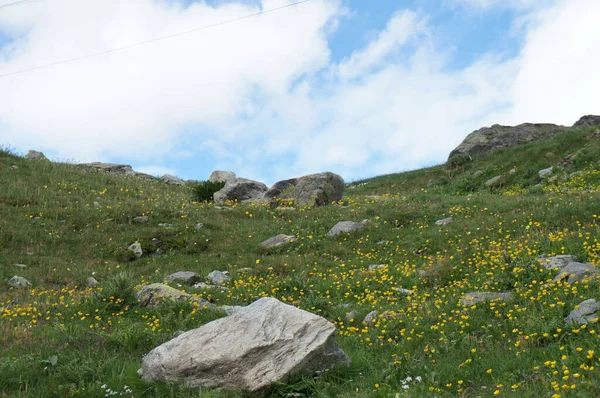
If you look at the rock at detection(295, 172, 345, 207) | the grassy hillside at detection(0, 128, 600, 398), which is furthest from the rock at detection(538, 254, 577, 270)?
the rock at detection(295, 172, 345, 207)

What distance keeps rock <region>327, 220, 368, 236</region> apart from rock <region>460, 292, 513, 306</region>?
758 cm

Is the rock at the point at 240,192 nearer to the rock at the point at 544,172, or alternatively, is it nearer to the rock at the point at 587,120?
the rock at the point at 544,172


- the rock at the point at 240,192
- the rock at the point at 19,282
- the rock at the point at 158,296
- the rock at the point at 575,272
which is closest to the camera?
the rock at the point at 575,272

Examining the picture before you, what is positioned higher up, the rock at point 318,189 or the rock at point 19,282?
the rock at point 318,189

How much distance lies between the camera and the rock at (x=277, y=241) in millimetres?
16609

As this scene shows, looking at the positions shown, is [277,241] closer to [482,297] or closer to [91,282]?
[91,282]

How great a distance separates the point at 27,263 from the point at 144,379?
1045 cm

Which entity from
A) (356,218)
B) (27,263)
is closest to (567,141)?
(356,218)

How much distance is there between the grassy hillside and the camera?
22.1 ft

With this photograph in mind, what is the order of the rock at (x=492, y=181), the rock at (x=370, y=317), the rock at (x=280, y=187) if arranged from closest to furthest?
the rock at (x=370, y=317) < the rock at (x=280, y=187) < the rock at (x=492, y=181)

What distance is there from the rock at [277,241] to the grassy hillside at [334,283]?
0.32 meters

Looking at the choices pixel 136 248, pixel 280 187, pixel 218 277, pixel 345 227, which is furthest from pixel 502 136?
pixel 218 277

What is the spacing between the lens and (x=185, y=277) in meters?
13.3

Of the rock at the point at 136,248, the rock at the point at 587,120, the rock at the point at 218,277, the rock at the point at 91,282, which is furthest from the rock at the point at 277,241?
the rock at the point at 587,120
